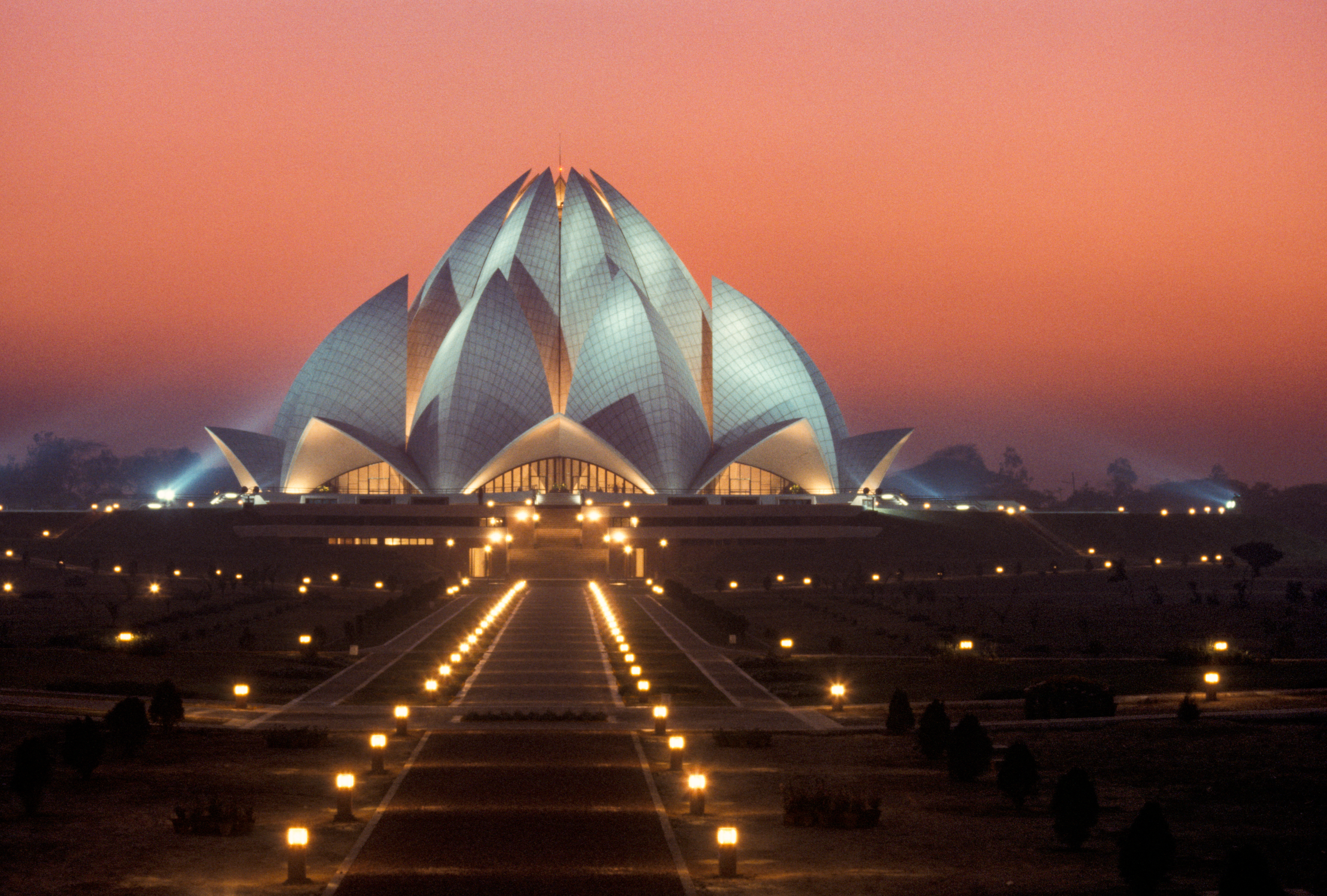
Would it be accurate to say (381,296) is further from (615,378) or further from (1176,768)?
(1176,768)

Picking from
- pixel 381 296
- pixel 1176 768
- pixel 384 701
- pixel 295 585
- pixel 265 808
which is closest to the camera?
→ pixel 265 808

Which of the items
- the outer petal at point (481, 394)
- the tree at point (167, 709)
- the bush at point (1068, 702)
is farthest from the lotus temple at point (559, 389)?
the tree at point (167, 709)

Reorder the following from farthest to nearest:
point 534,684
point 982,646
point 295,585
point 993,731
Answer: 1. point 295,585
2. point 982,646
3. point 534,684
4. point 993,731

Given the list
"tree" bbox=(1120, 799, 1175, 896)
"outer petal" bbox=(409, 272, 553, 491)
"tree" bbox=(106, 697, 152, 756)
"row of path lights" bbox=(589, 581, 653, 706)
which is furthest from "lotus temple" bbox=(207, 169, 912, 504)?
"tree" bbox=(1120, 799, 1175, 896)

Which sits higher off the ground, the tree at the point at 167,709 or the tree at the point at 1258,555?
the tree at the point at 1258,555

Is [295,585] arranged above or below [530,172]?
below

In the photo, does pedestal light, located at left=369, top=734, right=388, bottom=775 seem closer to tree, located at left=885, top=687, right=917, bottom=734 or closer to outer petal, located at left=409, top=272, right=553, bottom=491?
tree, located at left=885, top=687, right=917, bottom=734

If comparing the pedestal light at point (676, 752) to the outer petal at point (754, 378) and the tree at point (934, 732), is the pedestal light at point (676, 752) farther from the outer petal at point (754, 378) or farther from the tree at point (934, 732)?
the outer petal at point (754, 378)

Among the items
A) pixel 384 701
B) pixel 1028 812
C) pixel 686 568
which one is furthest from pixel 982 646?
pixel 686 568
